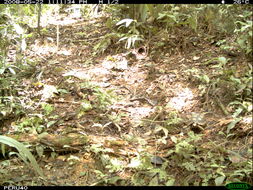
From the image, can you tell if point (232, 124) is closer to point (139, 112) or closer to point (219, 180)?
point (219, 180)

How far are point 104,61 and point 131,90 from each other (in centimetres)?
88

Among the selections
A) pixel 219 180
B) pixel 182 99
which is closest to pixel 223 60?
pixel 182 99

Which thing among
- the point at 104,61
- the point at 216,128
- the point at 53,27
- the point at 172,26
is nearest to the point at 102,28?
the point at 104,61

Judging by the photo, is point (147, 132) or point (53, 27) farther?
point (53, 27)

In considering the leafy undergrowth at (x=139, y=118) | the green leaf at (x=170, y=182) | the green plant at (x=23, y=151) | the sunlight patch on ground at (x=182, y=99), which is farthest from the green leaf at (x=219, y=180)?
the green plant at (x=23, y=151)

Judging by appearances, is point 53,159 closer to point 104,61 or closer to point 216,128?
point 216,128

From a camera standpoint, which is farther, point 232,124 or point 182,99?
point 182,99

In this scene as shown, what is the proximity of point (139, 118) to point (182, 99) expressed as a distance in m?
0.48

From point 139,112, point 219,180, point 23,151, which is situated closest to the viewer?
point 219,180

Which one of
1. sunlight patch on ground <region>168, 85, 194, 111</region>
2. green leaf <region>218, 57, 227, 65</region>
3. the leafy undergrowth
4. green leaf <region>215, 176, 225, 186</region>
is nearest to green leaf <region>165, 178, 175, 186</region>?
the leafy undergrowth

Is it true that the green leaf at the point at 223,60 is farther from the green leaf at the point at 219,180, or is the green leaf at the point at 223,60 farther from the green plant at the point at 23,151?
the green plant at the point at 23,151

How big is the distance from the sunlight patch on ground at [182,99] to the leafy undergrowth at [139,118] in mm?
11

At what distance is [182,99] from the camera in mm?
2846

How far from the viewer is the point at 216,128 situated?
2441mm
